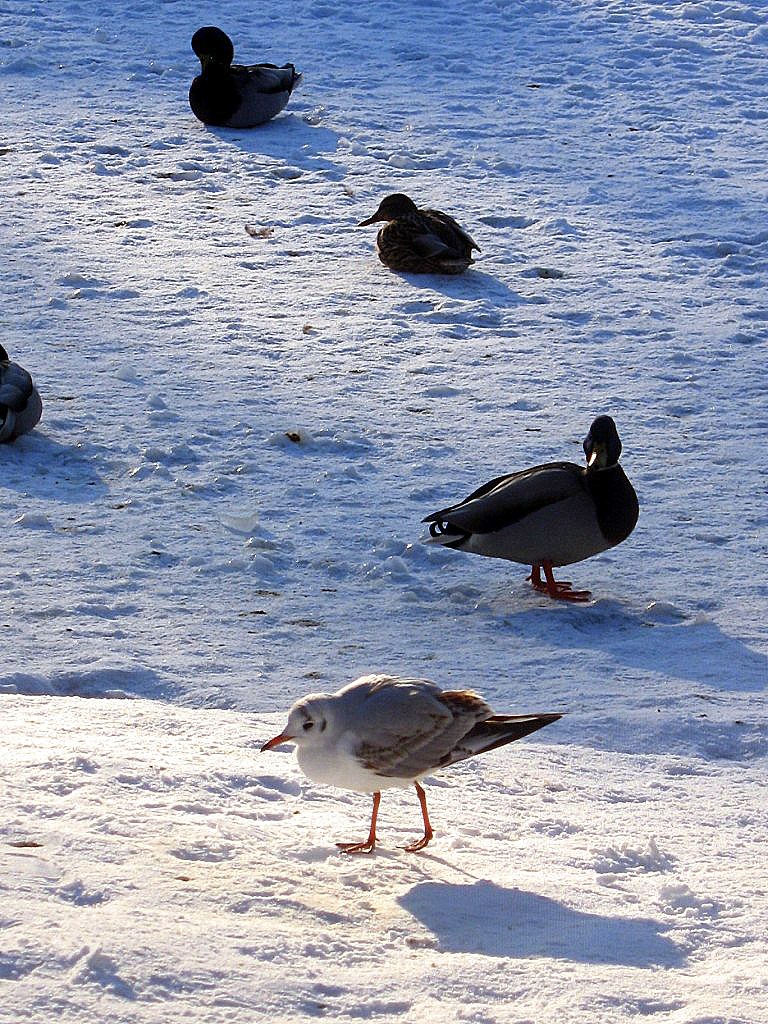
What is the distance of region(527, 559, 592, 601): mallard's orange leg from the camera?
243 inches

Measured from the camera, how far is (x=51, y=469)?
7.14 m

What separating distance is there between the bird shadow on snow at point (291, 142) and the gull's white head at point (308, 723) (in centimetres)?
756

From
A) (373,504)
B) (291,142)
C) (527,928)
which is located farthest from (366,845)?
(291,142)

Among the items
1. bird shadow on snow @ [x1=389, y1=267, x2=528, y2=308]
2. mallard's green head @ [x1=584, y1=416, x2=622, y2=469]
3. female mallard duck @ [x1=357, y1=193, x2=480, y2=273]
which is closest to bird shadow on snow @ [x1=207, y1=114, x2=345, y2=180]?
female mallard duck @ [x1=357, y1=193, x2=480, y2=273]

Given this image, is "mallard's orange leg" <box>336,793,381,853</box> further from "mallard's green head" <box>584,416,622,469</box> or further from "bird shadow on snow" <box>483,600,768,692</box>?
"mallard's green head" <box>584,416,622,469</box>

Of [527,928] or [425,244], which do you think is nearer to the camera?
[527,928]

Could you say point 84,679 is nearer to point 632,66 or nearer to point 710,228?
point 710,228

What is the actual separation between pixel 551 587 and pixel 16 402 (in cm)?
265

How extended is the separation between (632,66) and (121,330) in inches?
235

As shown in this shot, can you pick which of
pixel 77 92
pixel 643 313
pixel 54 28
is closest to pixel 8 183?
pixel 77 92

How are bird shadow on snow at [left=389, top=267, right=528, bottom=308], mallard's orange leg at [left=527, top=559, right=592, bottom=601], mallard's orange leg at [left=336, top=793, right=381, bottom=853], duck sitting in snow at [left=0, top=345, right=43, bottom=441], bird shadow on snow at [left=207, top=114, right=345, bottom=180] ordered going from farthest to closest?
bird shadow on snow at [left=207, top=114, right=345, bottom=180] < bird shadow on snow at [left=389, top=267, right=528, bottom=308] < duck sitting in snow at [left=0, top=345, right=43, bottom=441] < mallard's orange leg at [left=527, top=559, right=592, bottom=601] < mallard's orange leg at [left=336, top=793, right=381, bottom=853]

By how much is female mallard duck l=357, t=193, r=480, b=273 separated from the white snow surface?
0.12 metres

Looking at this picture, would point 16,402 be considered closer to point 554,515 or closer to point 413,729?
point 554,515

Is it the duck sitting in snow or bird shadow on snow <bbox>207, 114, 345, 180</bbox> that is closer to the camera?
the duck sitting in snow
